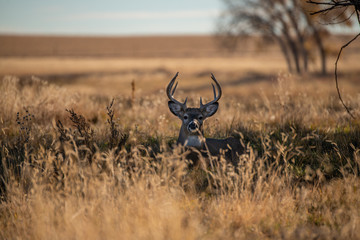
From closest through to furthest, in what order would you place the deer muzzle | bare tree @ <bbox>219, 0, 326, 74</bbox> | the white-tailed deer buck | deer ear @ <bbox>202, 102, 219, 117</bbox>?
the deer muzzle → the white-tailed deer buck → deer ear @ <bbox>202, 102, 219, 117</bbox> → bare tree @ <bbox>219, 0, 326, 74</bbox>

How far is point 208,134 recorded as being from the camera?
7375mm

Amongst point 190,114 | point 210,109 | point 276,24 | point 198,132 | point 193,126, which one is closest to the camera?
point 193,126

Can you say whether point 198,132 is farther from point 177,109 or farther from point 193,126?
point 177,109

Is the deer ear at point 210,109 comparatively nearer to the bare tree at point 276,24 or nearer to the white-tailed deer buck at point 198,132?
the white-tailed deer buck at point 198,132

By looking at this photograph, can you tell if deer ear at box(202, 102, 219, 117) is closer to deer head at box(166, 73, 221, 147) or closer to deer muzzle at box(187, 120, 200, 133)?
deer head at box(166, 73, 221, 147)

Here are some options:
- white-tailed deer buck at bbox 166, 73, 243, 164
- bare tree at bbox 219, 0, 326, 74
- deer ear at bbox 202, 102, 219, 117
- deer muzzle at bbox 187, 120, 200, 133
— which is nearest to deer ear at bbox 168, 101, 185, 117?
white-tailed deer buck at bbox 166, 73, 243, 164

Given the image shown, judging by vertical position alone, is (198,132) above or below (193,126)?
below

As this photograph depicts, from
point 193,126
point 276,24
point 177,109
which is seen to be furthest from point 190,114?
point 276,24

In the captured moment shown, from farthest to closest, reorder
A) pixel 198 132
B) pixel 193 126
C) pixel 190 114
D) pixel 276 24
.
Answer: pixel 276 24
pixel 190 114
pixel 198 132
pixel 193 126

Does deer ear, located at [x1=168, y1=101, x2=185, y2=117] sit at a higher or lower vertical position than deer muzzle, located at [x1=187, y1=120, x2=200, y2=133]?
higher

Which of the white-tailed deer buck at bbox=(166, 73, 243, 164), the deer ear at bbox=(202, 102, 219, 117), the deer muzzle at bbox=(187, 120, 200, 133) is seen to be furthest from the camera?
the deer ear at bbox=(202, 102, 219, 117)

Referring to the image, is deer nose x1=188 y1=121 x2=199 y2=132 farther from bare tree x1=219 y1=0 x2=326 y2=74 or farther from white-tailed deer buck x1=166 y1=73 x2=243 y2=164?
bare tree x1=219 y1=0 x2=326 y2=74

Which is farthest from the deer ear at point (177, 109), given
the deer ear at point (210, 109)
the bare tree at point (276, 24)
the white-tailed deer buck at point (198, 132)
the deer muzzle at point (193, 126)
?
the bare tree at point (276, 24)

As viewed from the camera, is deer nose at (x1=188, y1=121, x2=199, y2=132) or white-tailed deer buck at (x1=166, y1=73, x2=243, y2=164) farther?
white-tailed deer buck at (x1=166, y1=73, x2=243, y2=164)
